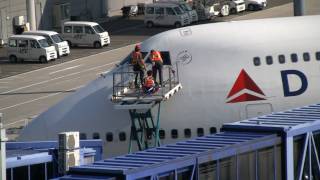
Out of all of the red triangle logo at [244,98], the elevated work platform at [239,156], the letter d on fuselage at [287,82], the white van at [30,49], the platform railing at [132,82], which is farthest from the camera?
the white van at [30,49]

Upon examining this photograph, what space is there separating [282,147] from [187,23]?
3234 inches

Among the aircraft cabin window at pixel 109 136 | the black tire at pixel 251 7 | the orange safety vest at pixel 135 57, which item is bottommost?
the aircraft cabin window at pixel 109 136

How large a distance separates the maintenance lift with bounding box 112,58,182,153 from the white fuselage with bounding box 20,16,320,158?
33cm

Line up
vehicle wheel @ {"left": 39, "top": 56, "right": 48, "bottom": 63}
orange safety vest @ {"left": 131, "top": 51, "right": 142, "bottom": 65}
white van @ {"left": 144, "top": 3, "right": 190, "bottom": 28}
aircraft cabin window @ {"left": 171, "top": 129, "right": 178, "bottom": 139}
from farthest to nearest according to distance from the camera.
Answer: white van @ {"left": 144, "top": 3, "right": 190, "bottom": 28} → vehicle wheel @ {"left": 39, "top": 56, "right": 48, "bottom": 63} → orange safety vest @ {"left": 131, "top": 51, "right": 142, "bottom": 65} → aircraft cabin window @ {"left": 171, "top": 129, "right": 178, "bottom": 139}

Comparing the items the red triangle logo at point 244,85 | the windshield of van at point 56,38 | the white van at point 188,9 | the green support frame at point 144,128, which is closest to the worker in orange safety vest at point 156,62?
the green support frame at point 144,128

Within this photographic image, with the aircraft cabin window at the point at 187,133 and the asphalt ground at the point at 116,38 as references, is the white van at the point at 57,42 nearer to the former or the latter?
the asphalt ground at the point at 116,38

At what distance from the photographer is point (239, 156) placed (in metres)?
27.8

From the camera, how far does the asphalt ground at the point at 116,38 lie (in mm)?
92125

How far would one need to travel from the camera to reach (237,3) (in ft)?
384

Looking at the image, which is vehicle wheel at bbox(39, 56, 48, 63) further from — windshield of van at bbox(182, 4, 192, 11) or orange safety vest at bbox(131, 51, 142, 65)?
orange safety vest at bbox(131, 51, 142, 65)

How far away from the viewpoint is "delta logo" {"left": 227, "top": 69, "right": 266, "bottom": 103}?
39906 mm

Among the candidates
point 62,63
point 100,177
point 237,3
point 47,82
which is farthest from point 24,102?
point 100,177

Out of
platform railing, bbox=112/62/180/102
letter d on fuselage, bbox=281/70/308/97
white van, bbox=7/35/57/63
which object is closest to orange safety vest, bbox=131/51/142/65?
platform railing, bbox=112/62/180/102

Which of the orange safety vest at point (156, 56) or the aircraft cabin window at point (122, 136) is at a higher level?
the orange safety vest at point (156, 56)
